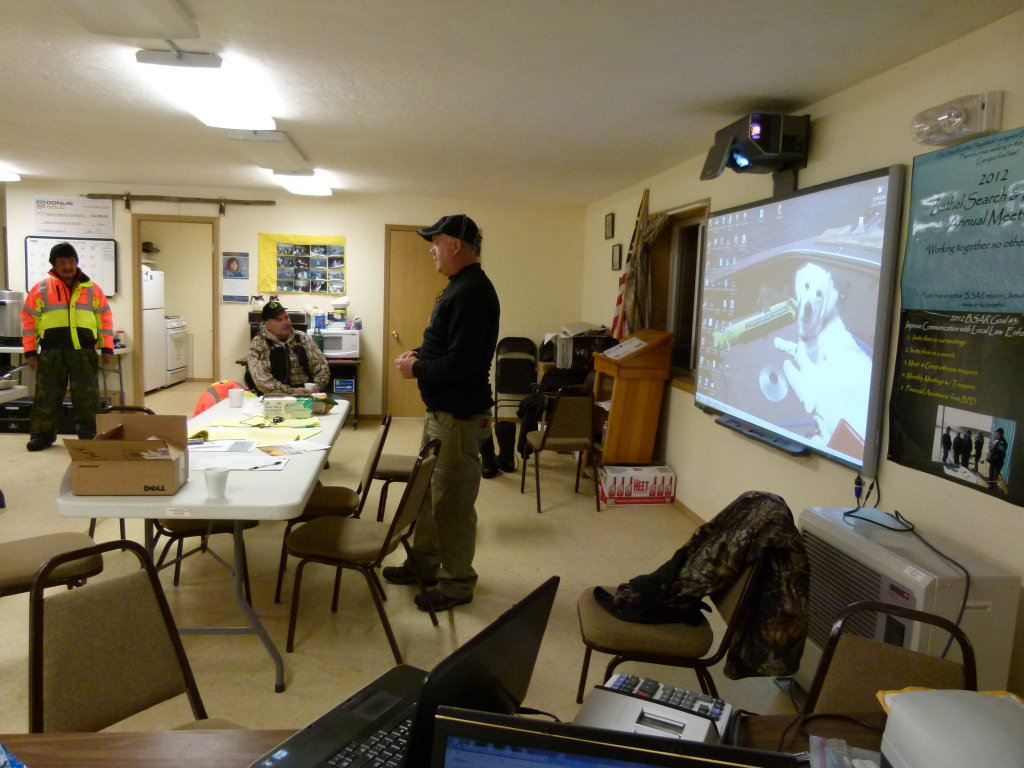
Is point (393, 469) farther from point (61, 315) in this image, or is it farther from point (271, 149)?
point (61, 315)

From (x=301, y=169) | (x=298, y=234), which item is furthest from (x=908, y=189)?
(x=298, y=234)

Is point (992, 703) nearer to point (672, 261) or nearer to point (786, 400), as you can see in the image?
point (786, 400)

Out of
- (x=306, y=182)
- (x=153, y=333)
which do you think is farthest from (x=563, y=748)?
(x=153, y=333)

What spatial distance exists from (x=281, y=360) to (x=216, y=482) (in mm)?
2474

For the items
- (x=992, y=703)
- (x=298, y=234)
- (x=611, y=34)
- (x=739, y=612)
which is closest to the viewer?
(x=992, y=703)

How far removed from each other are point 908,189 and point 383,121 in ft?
8.86

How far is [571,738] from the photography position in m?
0.70

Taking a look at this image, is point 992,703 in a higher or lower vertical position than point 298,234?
lower

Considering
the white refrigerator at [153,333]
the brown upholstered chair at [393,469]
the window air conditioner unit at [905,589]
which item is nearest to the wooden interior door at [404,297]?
the white refrigerator at [153,333]

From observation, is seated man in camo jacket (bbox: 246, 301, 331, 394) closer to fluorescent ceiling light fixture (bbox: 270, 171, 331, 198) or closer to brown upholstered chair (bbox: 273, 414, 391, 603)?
brown upholstered chair (bbox: 273, 414, 391, 603)

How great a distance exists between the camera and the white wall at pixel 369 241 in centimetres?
689

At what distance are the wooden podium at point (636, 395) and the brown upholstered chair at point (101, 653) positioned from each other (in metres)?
3.68

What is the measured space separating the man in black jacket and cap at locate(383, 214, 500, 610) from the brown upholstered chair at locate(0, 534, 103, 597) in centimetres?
128

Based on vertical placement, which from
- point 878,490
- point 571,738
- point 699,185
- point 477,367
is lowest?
point 878,490
